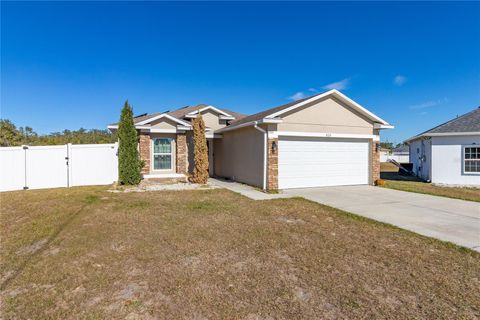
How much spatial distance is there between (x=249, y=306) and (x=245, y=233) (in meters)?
2.70

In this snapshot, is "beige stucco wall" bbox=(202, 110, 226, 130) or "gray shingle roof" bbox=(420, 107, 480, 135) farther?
"beige stucco wall" bbox=(202, 110, 226, 130)

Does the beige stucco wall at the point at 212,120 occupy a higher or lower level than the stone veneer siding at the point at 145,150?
higher

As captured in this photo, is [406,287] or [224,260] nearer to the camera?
[406,287]

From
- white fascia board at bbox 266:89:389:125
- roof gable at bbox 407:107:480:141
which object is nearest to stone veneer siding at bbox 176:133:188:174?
white fascia board at bbox 266:89:389:125

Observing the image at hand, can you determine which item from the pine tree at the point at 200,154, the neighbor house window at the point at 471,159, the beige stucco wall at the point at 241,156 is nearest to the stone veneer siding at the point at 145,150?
the pine tree at the point at 200,154

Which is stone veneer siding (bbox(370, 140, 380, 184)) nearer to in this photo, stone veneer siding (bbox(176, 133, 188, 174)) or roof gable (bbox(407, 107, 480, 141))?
roof gable (bbox(407, 107, 480, 141))

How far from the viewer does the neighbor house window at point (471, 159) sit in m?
14.5

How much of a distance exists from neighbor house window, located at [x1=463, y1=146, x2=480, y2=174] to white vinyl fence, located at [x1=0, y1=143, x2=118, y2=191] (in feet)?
60.9

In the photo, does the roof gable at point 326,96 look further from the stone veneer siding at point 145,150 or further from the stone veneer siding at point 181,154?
the stone veneer siding at point 145,150

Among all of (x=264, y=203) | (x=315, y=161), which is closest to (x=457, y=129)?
(x=315, y=161)

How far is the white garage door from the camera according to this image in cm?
1211

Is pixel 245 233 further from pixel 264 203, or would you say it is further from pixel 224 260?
pixel 264 203

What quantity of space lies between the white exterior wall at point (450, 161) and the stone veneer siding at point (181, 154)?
46.8 ft

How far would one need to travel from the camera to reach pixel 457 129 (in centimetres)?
1504
